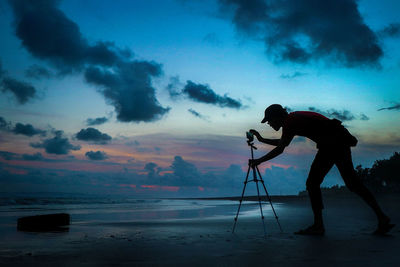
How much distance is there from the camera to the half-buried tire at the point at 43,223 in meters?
7.18

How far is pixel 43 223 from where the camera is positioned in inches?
295

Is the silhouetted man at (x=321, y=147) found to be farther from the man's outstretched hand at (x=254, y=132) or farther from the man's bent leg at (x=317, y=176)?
the man's outstretched hand at (x=254, y=132)

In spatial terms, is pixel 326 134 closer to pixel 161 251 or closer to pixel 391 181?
pixel 161 251

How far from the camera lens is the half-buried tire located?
7.18 metres

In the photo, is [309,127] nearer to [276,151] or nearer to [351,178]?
[276,151]

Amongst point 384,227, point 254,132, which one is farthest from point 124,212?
point 384,227

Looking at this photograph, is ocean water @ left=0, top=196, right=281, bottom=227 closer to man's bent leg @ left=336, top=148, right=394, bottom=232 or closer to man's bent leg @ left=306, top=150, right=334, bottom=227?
man's bent leg @ left=306, top=150, right=334, bottom=227

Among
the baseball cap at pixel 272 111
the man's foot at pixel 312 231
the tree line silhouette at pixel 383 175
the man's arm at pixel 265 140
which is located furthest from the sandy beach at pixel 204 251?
the tree line silhouette at pixel 383 175

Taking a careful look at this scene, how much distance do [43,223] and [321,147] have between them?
590cm

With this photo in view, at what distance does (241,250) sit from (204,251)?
44 cm

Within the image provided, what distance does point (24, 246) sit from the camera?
4695mm

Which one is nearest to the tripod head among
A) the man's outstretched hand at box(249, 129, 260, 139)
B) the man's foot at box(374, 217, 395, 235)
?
the man's outstretched hand at box(249, 129, 260, 139)

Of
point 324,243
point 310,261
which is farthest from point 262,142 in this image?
point 310,261

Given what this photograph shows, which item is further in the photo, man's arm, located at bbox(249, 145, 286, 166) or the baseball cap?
the baseball cap
